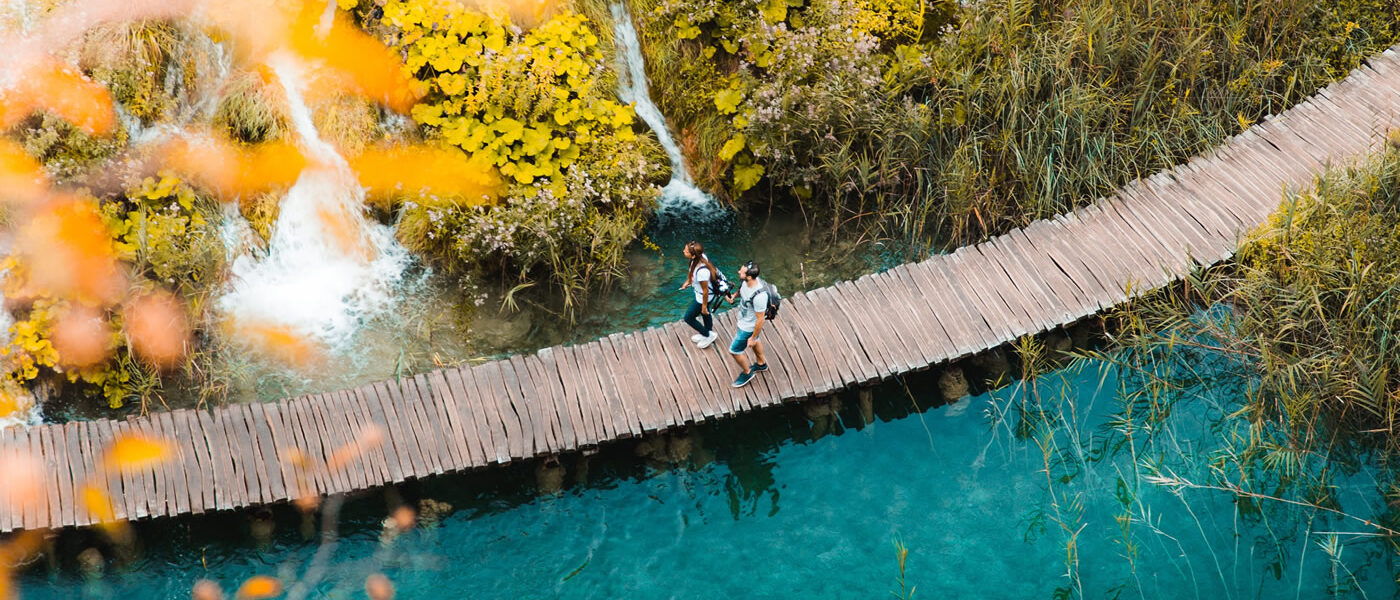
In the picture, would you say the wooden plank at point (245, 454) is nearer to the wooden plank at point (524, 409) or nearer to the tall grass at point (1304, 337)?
the wooden plank at point (524, 409)

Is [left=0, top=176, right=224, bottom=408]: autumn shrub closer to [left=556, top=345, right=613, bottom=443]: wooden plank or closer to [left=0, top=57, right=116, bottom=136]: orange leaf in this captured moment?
[left=0, top=57, right=116, bottom=136]: orange leaf

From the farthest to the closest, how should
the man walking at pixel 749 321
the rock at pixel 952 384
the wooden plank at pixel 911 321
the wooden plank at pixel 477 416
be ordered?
the rock at pixel 952 384 < the wooden plank at pixel 911 321 < the wooden plank at pixel 477 416 < the man walking at pixel 749 321

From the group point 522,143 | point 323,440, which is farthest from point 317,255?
point 323,440

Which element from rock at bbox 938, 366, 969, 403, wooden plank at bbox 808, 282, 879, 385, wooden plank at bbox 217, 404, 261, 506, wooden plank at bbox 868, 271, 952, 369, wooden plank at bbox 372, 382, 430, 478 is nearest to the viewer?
wooden plank at bbox 217, 404, 261, 506

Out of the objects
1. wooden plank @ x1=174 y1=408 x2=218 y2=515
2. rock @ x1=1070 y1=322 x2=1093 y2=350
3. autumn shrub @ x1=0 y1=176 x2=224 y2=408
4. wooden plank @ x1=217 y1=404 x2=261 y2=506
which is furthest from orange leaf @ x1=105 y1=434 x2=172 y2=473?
rock @ x1=1070 y1=322 x2=1093 y2=350

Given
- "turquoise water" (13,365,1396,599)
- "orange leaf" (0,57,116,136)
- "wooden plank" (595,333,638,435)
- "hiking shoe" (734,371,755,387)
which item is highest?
"orange leaf" (0,57,116,136)

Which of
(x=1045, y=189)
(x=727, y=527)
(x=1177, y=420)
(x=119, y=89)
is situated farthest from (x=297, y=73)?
(x=1177, y=420)

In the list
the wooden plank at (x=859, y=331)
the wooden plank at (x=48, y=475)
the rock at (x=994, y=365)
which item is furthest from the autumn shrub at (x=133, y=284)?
the rock at (x=994, y=365)
